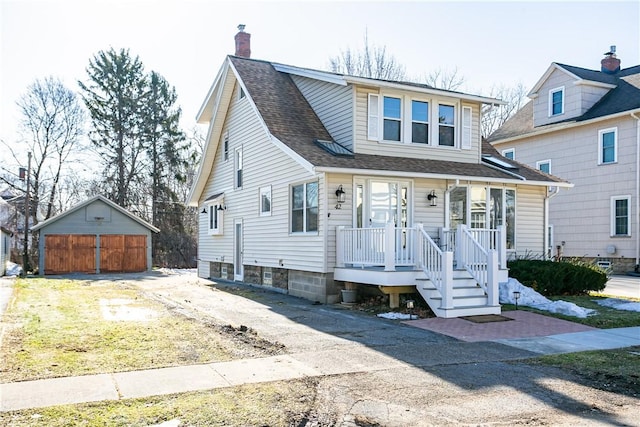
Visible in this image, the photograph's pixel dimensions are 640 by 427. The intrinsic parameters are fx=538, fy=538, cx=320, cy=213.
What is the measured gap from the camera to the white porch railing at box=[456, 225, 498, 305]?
11320 millimetres

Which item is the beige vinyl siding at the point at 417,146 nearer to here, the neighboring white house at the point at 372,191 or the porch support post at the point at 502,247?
the neighboring white house at the point at 372,191

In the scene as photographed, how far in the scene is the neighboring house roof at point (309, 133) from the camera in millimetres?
13203

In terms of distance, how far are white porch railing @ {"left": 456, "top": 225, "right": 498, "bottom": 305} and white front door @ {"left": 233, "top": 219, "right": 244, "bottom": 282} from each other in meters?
8.73

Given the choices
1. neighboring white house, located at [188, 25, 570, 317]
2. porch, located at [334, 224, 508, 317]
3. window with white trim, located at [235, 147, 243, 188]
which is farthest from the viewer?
window with white trim, located at [235, 147, 243, 188]

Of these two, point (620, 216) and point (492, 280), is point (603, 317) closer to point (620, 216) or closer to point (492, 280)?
point (492, 280)

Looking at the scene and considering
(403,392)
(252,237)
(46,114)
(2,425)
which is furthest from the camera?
(46,114)

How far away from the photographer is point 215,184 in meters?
21.5

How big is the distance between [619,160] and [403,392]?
20.1 m

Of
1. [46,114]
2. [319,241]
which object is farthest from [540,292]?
[46,114]

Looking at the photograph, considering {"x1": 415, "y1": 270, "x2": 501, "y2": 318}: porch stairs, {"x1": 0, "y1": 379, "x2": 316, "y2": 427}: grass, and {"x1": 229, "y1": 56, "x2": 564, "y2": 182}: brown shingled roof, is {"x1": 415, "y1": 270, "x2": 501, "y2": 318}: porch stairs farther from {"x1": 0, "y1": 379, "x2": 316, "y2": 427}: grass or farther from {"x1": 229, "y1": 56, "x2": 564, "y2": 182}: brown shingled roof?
{"x1": 0, "y1": 379, "x2": 316, "y2": 427}: grass

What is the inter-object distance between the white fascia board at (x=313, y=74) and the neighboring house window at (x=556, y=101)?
13.4 metres

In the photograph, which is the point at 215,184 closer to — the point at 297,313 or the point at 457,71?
the point at 297,313

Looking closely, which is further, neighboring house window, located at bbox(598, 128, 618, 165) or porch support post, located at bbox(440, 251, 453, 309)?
neighboring house window, located at bbox(598, 128, 618, 165)

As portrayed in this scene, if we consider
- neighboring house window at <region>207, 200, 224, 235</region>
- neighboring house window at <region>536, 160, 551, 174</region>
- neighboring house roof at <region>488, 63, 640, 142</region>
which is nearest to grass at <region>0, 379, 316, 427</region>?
neighboring house window at <region>207, 200, 224, 235</region>
